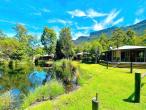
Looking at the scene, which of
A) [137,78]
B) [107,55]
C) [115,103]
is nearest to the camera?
[137,78]

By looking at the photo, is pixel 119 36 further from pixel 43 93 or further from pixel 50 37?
pixel 43 93

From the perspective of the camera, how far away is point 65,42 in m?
76.8

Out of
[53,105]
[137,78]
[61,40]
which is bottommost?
[53,105]

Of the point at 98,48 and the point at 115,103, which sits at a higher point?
the point at 98,48

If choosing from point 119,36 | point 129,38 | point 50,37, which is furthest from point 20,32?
point 129,38

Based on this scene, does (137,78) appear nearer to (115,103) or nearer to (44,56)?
(115,103)

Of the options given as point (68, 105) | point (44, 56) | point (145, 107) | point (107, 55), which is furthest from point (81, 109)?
point (44, 56)

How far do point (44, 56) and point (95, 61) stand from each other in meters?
39.1

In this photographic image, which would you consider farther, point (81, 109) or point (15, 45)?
point (15, 45)

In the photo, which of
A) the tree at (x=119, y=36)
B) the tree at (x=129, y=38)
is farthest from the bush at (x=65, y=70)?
the tree at (x=129, y=38)

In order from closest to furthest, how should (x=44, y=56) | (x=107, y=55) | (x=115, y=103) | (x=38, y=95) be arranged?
(x=115, y=103)
(x=38, y=95)
(x=107, y=55)
(x=44, y=56)

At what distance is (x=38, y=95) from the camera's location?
14773 mm

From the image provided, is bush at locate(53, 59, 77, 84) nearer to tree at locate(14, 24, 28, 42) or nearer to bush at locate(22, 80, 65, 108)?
bush at locate(22, 80, 65, 108)

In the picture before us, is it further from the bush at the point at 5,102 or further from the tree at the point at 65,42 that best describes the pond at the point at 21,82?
the tree at the point at 65,42
